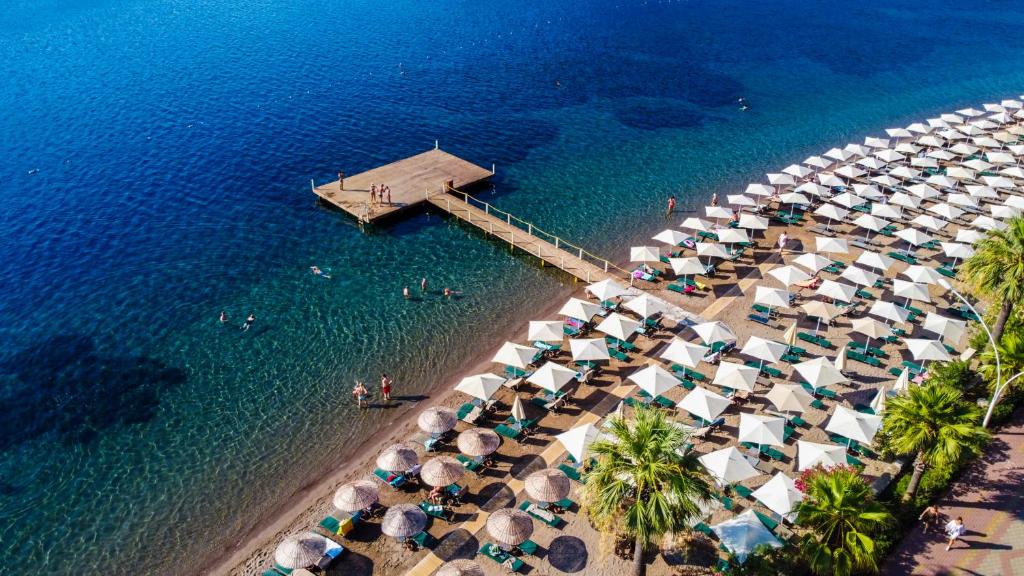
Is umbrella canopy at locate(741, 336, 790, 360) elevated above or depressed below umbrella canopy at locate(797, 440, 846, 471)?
above

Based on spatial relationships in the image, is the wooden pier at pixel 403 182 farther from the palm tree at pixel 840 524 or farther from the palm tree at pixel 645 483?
the palm tree at pixel 840 524

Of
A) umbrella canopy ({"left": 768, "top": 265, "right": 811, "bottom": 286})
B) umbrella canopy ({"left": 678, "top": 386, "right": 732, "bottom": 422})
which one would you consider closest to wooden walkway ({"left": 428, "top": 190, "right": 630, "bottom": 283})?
umbrella canopy ({"left": 768, "top": 265, "right": 811, "bottom": 286})

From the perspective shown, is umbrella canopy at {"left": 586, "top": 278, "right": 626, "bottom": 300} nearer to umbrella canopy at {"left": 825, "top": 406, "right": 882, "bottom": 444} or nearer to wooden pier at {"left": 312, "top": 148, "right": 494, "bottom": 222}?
umbrella canopy at {"left": 825, "top": 406, "right": 882, "bottom": 444}

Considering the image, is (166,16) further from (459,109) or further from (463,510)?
(463,510)

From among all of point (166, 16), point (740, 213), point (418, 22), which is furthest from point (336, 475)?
point (166, 16)

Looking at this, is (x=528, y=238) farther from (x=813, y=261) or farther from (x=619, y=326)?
(x=813, y=261)
